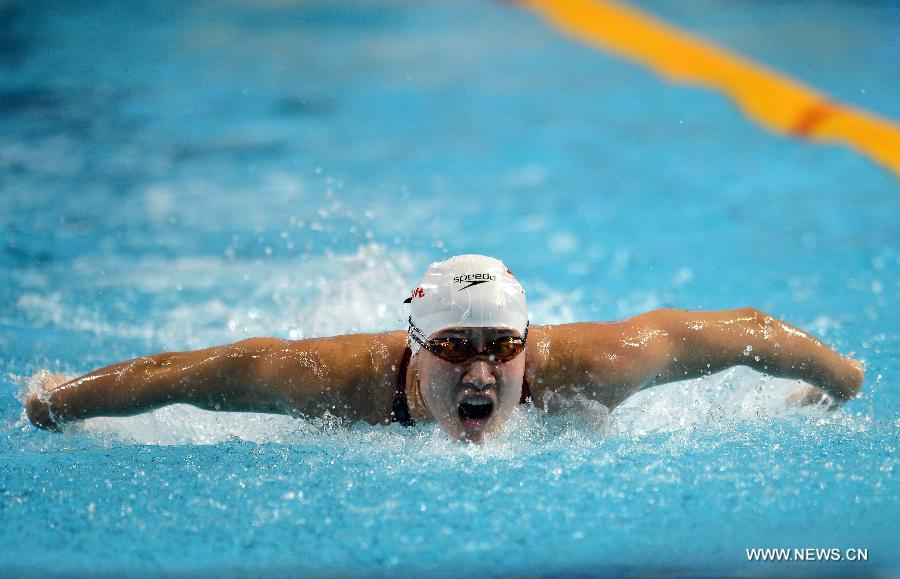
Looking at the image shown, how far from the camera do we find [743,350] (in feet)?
10.2

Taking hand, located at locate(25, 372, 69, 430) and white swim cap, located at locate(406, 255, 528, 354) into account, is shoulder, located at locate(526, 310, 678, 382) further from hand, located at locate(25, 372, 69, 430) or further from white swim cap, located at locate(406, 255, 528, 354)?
hand, located at locate(25, 372, 69, 430)

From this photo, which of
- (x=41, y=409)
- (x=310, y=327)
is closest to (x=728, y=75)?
(x=310, y=327)

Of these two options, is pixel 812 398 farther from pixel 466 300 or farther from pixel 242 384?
pixel 242 384

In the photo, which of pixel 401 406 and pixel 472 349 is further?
pixel 401 406

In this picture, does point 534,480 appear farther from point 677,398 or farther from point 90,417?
point 90,417

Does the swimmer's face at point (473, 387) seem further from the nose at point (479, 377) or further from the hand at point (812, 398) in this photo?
the hand at point (812, 398)

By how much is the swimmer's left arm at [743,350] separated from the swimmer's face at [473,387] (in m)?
0.46

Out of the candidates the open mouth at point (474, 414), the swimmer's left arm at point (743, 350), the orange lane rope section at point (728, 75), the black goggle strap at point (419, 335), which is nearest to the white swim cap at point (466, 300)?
the black goggle strap at point (419, 335)

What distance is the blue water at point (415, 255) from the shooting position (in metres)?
2.63

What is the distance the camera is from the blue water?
263 centimetres

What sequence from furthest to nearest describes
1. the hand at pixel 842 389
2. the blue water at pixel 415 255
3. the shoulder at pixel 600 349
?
1. the hand at pixel 842 389
2. the shoulder at pixel 600 349
3. the blue water at pixel 415 255

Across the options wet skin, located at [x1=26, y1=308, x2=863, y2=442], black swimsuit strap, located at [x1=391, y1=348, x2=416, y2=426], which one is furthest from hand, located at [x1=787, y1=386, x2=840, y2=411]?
black swimsuit strap, located at [x1=391, y1=348, x2=416, y2=426]

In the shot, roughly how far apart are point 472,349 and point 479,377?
0.08 meters

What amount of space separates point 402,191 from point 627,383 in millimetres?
3425
